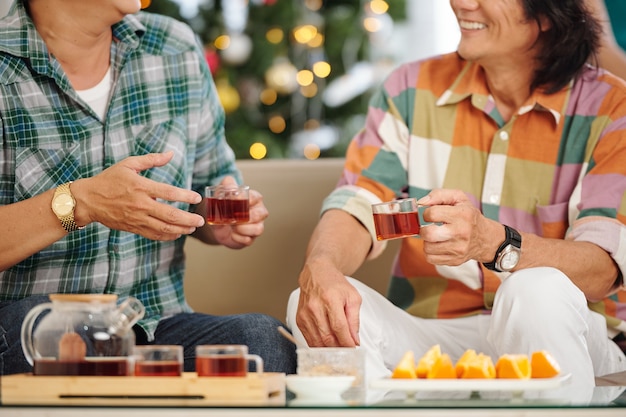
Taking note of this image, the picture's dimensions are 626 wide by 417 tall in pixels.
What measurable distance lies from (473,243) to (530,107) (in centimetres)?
56

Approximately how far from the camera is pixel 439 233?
208 cm

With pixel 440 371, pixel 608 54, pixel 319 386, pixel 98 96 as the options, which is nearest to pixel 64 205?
pixel 98 96

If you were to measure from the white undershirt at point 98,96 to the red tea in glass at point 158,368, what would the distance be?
985mm

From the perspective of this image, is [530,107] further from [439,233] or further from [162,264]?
[162,264]

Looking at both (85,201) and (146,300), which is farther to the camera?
(146,300)

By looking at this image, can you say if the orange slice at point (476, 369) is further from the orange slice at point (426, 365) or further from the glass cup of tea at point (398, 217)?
the glass cup of tea at point (398, 217)

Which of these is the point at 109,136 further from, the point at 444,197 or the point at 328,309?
the point at 444,197

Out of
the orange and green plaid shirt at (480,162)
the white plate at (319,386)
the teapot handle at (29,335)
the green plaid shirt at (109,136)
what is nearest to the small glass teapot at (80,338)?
the teapot handle at (29,335)

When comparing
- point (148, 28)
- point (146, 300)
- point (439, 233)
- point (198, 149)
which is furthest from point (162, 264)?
point (439, 233)

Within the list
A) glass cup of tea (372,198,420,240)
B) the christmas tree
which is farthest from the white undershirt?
the christmas tree

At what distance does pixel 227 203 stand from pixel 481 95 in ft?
2.65

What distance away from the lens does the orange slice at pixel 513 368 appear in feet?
5.43

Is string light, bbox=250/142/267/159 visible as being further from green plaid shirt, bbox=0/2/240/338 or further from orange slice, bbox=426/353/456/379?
orange slice, bbox=426/353/456/379

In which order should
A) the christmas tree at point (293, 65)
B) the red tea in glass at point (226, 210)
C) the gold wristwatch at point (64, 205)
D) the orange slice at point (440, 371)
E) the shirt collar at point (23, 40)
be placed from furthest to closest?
the christmas tree at point (293, 65) → the shirt collar at point (23, 40) → the red tea in glass at point (226, 210) → the gold wristwatch at point (64, 205) → the orange slice at point (440, 371)
